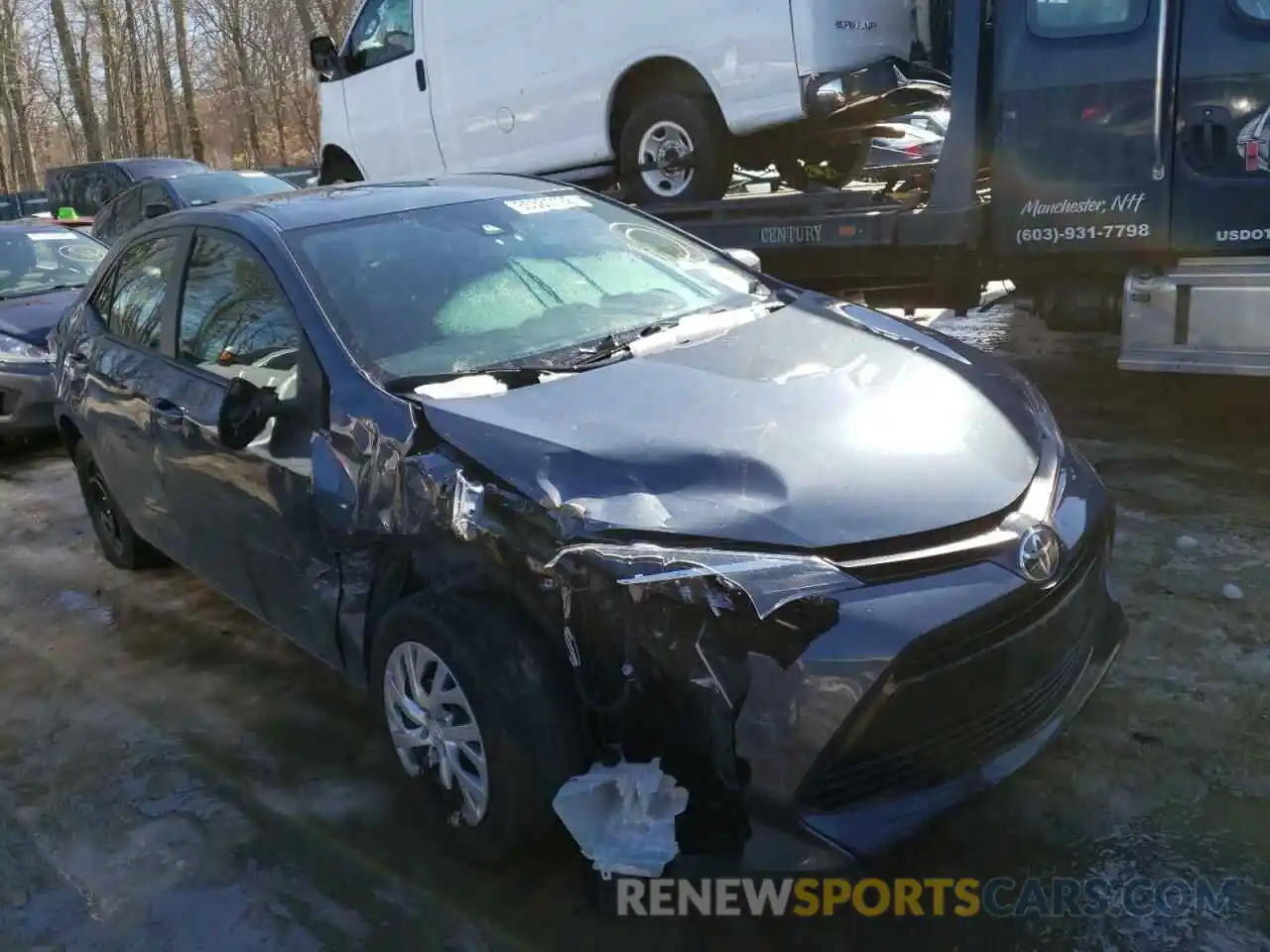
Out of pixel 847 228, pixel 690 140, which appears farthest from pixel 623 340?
pixel 690 140

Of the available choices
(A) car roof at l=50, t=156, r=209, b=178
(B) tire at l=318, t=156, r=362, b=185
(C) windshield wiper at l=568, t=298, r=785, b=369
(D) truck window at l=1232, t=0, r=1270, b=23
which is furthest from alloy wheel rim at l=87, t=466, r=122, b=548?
(A) car roof at l=50, t=156, r=209, b=178

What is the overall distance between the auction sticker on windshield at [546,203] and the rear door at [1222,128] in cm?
293

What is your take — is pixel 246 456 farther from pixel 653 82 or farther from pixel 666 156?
pixel 653 82

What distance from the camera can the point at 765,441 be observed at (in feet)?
8.95

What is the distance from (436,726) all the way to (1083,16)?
457 cm

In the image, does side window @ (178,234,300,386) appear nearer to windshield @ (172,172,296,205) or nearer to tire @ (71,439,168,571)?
tire @ (71,439,168,571)

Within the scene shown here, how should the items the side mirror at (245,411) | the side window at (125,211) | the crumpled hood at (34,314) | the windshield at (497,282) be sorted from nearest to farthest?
the side mirror at (245,411) < the windshield at (497,282) < the crumpled hood at (34,314) < the side window at (125,211)

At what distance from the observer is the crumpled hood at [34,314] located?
25.2 ft

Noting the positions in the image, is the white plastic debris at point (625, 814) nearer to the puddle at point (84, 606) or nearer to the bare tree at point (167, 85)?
the puddle at point (84, 606)

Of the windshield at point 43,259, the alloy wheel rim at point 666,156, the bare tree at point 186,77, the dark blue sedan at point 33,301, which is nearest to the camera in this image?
the alloy wheel rim at point 666,156

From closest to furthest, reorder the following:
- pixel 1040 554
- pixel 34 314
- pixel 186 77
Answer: pixel 1040 554 → pixel 34 314 → pixel 186 77

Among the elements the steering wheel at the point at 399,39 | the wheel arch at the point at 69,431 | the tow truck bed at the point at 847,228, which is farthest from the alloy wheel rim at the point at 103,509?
the steering wheel at the point at 399,39

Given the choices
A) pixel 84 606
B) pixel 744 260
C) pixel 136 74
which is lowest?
pixel 84 606

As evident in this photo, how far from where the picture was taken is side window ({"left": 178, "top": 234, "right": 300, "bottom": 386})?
341cm
